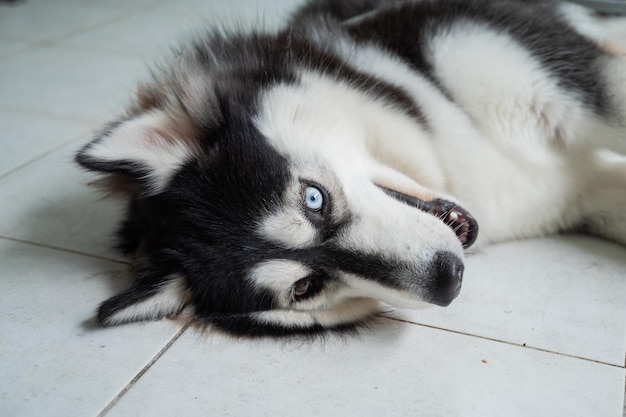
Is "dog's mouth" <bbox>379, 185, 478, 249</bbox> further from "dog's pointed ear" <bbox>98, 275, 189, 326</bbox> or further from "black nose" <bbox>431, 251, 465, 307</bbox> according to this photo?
"dog's pointed ear" <bbox>98, 275, 189, 326</bbox>

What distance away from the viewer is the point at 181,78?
1.84 m

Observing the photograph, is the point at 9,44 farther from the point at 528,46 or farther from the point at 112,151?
the point at 528,46

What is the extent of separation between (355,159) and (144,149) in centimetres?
55

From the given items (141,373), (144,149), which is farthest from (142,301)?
(144,149)

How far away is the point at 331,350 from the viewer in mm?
1670

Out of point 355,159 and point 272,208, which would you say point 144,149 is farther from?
point 355,159

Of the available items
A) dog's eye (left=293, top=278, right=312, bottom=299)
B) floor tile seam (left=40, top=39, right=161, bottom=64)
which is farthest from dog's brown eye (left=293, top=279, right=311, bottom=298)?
floor tile seam (left=40, top=39, right=161, bottom=64)

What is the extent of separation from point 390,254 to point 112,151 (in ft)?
2.40

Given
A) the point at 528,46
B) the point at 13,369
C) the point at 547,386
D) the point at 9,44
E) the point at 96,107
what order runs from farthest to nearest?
the point at 9,44 → the point at 96,107 → the point at 528,46 → the point at 13,369 → the point at 547,386

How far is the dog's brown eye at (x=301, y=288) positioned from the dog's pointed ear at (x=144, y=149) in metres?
0.43

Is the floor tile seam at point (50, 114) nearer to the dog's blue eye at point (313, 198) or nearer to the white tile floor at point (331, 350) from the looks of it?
the white tile floor at point (331, 350)

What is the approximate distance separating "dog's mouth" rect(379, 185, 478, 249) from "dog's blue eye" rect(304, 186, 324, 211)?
0.19 meters

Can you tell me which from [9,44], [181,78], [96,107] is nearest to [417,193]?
[181,78]

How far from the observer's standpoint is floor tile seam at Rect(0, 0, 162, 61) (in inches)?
169
